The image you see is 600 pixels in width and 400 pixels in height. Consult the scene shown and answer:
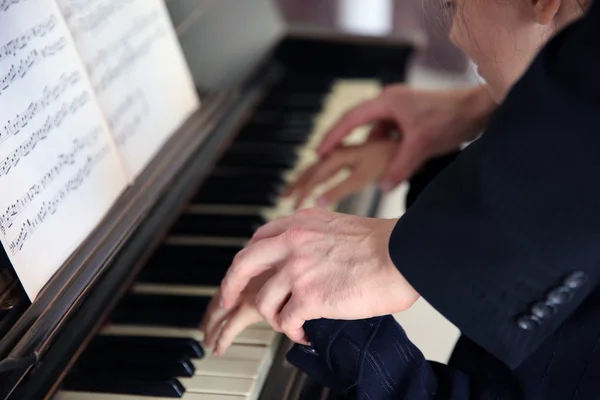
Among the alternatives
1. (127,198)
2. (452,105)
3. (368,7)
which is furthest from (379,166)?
(368,7)

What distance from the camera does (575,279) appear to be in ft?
2.12

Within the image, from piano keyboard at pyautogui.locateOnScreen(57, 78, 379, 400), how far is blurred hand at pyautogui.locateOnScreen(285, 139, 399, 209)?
3 cm

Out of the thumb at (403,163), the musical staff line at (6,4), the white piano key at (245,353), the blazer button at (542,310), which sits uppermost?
the musical staff line at (6,4)

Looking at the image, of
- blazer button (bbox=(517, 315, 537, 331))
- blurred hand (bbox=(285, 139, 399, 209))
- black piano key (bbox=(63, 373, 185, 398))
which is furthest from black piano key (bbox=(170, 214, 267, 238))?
blazer button (bbox=(517, 315, 537, 331))

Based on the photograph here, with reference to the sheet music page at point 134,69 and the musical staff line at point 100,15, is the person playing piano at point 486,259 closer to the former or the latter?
the sheet music page at point 134,69

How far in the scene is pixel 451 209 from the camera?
67 centimetres

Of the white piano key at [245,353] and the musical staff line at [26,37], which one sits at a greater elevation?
the musical staff line at [26,37]

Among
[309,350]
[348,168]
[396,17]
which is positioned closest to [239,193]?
[348,168]

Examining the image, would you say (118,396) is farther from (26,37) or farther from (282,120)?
(282,120)

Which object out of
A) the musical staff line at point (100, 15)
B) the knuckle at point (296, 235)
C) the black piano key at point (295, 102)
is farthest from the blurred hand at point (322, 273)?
the black piano key at point (295, 102)

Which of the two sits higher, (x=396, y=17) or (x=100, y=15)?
(x=100, y=15)

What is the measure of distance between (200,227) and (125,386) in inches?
13.7

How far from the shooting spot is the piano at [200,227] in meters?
0.83

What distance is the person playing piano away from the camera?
62 centimetres
